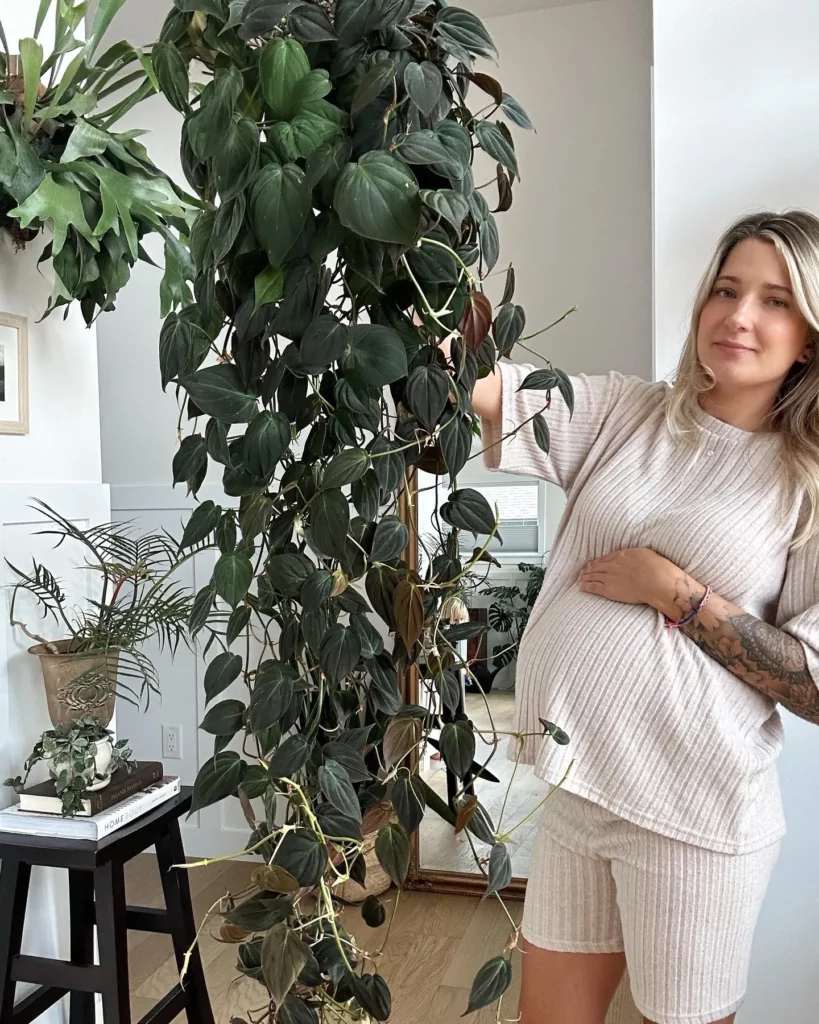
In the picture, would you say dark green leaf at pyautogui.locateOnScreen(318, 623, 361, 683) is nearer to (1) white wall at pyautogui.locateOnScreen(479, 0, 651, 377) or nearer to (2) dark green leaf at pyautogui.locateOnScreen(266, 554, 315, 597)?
(2) dark green leaf at pyautogui.locateOnScreen(266, 554, 315, 597)

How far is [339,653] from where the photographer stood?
0.82m

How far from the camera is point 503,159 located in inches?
32.8

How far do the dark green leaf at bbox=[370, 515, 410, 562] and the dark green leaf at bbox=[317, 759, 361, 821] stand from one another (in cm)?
19

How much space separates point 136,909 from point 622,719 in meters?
1.16

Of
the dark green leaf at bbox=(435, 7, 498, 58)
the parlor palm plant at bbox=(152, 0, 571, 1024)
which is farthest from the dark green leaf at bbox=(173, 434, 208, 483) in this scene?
the dark green leaf at bbox=(435, 7, 498, 58)

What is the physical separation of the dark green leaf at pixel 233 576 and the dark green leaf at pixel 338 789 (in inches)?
6.9

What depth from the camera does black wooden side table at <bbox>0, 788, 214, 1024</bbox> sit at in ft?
5.02

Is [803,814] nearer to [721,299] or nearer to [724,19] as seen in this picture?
[721,299]

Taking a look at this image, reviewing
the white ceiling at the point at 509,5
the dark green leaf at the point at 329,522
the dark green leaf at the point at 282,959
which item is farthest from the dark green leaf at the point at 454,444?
the white ceiling at the point at 509,5

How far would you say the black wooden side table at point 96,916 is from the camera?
5.02ft

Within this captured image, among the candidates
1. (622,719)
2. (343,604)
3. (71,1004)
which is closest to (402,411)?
(343,604)

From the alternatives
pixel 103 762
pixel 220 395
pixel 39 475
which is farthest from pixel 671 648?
pixel 39 475

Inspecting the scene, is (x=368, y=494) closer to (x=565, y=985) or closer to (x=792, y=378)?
(x=792, y=378)

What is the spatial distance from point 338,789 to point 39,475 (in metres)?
1.24
